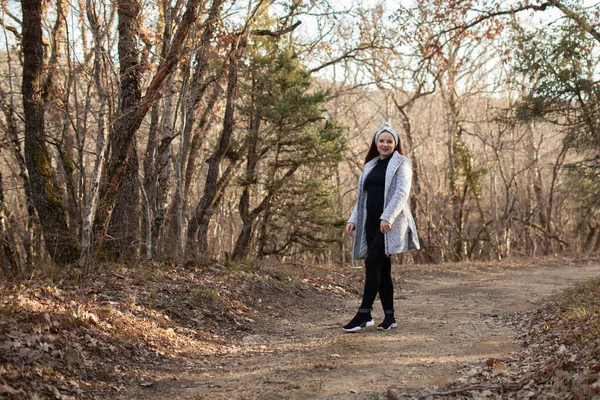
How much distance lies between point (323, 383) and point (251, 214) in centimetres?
1082

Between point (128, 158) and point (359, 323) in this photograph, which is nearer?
point (359, 323)

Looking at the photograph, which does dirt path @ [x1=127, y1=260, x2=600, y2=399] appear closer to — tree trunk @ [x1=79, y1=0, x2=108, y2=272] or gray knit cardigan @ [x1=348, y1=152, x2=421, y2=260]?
gray knit cardigan @ [x1=348, y1=152, x2=421, y2=260]

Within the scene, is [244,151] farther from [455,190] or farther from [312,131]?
[455,190]

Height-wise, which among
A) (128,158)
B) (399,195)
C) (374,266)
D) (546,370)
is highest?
(128,158)

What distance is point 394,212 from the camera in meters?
5.48

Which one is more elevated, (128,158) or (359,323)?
(128,158)

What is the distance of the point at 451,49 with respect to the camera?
21.6m

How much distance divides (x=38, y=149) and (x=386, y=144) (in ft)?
16.9

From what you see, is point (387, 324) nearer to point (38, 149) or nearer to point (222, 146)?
point (38, 149)

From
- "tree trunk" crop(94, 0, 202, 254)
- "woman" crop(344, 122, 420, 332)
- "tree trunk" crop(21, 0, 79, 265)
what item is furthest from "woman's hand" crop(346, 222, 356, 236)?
"tree trunk" crop(21, 0, 79, 265)

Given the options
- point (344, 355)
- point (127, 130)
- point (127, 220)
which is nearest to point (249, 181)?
point (127, 220)

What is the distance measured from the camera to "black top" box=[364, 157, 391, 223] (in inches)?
227

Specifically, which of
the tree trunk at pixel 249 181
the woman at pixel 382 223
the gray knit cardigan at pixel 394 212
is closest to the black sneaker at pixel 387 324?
the woman at pixel 382 223

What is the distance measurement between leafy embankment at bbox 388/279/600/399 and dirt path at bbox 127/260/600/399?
190mm
